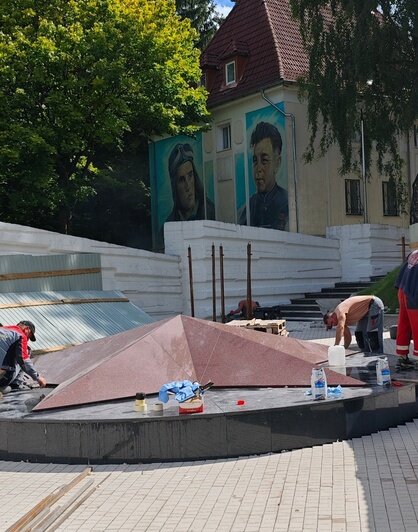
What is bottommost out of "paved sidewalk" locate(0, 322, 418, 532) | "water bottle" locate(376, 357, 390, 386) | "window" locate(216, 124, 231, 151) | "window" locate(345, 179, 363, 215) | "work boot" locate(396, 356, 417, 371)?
"paved sidewalk" locate(0, 322, 418, 532)

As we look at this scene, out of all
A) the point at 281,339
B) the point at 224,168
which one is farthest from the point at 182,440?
the point at 224,168

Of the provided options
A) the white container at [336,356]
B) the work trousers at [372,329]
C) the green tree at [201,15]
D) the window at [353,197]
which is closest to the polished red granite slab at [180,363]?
the white container at [336,356]

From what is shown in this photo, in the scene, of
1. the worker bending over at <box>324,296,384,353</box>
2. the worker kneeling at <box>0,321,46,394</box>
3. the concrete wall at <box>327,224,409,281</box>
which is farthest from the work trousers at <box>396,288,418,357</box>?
the concrete wall at <box>327,224,409,281</box>

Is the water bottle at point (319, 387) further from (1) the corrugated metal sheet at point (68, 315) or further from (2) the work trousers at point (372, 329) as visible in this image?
(1) the corrugated metal sheet at point (68, 315)

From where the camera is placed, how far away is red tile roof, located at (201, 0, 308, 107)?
1045 inches

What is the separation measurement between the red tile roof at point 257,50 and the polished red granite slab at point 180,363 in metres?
18.3

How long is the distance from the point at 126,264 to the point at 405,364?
412 inches

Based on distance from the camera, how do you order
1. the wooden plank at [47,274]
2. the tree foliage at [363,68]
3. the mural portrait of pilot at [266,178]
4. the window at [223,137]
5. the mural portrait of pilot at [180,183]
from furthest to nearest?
the mural portrait of pilot at [180,183] < the window at [223,137] < the mural portrait of pilot at [266,178] < the tree foliage at [363,68] < the wooden plank at [47,274]

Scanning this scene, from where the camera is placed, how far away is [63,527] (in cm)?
492

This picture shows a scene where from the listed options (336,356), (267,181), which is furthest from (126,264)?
(336,356)

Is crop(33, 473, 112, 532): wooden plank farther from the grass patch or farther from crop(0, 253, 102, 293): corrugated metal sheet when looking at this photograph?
the grass patch

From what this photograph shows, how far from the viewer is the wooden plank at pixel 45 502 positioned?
181 inches

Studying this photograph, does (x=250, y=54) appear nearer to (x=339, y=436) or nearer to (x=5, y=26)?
(x=5, y=26)

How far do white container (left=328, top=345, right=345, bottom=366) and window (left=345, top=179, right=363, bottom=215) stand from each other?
18.8 metres
